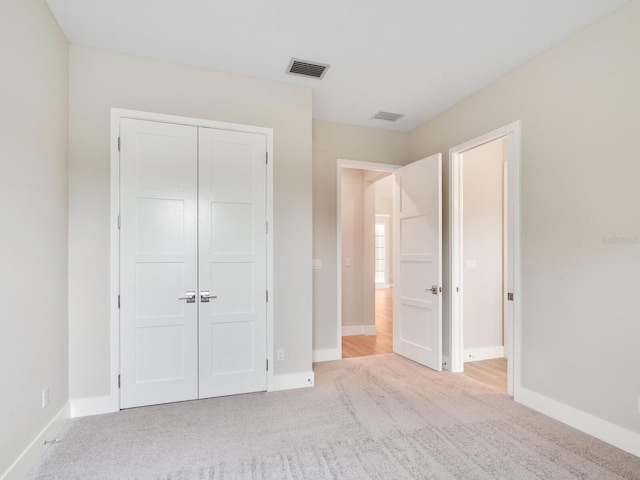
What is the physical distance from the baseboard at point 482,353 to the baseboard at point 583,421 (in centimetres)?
115

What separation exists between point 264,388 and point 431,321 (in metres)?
1.91

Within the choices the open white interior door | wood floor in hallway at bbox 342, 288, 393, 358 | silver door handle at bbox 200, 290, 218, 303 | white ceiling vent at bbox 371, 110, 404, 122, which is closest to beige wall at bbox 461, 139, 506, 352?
the open white interior door

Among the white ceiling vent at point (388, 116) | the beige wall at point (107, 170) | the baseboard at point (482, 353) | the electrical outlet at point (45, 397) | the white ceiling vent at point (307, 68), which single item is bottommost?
the baseboard at point (482, 353)

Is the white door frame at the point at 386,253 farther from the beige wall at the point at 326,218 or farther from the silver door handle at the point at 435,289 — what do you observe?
the silver door handle at the point at 435,289

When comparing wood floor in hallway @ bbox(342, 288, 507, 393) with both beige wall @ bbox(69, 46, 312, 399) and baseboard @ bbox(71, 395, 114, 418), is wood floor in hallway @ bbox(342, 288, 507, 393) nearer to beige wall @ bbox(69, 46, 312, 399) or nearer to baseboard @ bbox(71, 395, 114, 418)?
beige wall @ bbox(69, 46, 312, 399)

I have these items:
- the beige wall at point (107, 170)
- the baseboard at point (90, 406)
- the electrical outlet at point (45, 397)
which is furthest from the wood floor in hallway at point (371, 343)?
the electrical outlet at point (45, 397)

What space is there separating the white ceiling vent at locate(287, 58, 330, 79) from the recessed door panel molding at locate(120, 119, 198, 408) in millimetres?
1077

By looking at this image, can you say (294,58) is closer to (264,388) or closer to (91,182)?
(91,182)

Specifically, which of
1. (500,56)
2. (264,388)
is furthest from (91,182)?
(500,56)

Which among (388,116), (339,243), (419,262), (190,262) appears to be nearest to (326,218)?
(339,243)

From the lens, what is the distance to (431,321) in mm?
3674

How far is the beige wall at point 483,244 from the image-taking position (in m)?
4.04

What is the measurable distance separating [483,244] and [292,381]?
9.13ft

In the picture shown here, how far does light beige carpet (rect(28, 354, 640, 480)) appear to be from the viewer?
6.35 ft
